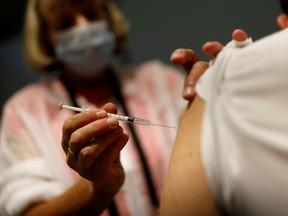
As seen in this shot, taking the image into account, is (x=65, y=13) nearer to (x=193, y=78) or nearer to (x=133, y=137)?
(x=133, y=137)

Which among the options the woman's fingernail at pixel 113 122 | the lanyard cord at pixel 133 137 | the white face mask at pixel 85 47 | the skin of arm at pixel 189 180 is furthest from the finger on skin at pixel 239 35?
the white face mask at pixel 85 47

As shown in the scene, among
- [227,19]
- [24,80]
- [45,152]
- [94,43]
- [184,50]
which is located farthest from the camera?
[24,80]

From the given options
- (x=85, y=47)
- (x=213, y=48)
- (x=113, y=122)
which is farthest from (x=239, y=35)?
(x=85, y=47)

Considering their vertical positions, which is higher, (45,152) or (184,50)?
(184,50)

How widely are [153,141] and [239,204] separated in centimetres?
68

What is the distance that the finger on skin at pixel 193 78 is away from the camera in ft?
1.90

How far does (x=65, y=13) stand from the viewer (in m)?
1.25

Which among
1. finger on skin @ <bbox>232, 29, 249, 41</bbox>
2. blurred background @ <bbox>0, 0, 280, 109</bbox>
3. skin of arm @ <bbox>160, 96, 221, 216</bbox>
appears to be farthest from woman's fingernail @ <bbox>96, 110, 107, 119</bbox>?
blurred background @ <bbox>0, 0, 280, 109</bbox>

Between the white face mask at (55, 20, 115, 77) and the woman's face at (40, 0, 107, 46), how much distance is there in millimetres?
24

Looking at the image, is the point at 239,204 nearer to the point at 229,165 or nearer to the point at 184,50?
the point at 229,165

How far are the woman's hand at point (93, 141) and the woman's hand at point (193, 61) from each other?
0.12m

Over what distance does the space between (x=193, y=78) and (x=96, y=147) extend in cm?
18

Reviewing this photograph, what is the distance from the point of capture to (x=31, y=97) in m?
1.20

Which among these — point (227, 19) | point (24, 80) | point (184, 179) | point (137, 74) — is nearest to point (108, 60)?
point (137, 74)
